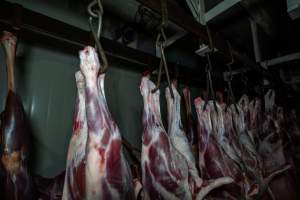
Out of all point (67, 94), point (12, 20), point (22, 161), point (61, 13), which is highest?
point (61, 13)

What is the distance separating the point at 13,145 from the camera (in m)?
0.52

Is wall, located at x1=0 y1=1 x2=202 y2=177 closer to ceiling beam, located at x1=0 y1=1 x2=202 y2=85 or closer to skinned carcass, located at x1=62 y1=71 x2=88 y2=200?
ceiling beam, located at x1=0 y1=1 x2=202 y2=85

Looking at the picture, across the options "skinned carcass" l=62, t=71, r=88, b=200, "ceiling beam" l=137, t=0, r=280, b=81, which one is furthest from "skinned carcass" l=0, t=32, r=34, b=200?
"ceiling beam" l=137, t=0, r=280, b=81

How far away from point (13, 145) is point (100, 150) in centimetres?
26

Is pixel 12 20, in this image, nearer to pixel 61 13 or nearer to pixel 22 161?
pixel 22 161

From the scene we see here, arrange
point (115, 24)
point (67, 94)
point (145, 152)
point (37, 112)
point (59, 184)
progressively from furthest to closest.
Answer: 1. point (115, 24)
2. point (67, 94)
3. point (37, 112)
4. point (59, 184)
5. point (145, 152)

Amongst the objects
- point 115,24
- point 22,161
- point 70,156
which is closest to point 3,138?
point 22,161

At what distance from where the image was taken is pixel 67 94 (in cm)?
110

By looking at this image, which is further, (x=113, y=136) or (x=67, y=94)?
(x=67, y=94)

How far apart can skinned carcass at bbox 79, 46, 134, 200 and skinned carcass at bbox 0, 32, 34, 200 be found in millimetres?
224

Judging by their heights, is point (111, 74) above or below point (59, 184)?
above

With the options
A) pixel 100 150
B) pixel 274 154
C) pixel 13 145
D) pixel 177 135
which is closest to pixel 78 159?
pixel 100 150

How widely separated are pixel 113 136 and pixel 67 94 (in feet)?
2.43

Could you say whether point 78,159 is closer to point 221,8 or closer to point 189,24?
point 189,24
